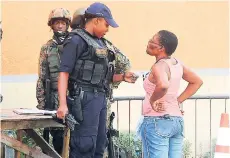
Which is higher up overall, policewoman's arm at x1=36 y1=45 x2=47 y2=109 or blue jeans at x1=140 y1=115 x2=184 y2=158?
policewoman's arm at x1=36 y1=45 x2=47 y2=109

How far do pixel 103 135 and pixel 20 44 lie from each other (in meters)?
2.68

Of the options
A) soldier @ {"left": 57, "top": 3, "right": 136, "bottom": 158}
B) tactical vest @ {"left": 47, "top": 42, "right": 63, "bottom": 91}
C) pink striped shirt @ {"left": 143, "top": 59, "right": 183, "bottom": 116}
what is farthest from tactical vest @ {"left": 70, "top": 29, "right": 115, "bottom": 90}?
tactical vest @ {"left": 47, "top": 42, "right": 63, "bottom": 91}

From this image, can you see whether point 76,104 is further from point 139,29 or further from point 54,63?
point 139,29

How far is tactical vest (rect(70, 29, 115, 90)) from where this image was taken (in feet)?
17.7

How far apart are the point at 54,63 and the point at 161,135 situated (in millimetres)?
1333

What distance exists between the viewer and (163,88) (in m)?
5.23

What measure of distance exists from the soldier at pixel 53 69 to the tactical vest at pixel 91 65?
0.68 metres

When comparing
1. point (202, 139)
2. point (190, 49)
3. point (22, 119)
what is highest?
point (190, 49)

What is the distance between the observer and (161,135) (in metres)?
5.32

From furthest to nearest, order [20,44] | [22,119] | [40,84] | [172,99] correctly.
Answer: [20,44] < [40,84] < [172,99] < [22,119]

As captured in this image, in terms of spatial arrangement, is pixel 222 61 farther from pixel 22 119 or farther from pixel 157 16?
pixel 22 119

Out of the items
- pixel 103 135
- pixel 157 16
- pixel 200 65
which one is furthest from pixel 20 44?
pixel 103 135

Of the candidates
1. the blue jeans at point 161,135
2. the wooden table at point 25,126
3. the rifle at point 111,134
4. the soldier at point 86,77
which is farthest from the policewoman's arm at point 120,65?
the wooden table at point 25,126

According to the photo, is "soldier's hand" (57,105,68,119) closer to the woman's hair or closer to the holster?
the holster
